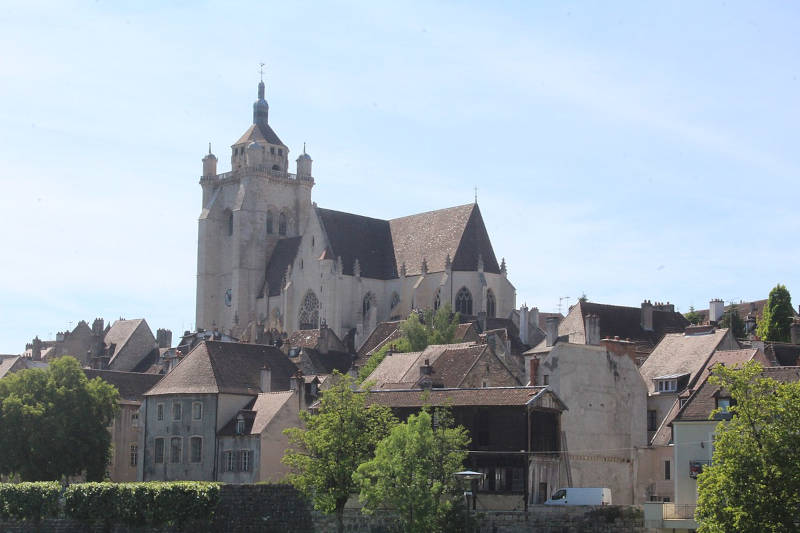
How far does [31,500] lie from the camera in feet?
221

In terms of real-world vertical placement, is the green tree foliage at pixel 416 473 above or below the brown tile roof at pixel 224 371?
below

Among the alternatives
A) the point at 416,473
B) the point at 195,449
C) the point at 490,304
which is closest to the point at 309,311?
the point at 490,304

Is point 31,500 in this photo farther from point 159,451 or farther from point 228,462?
point 228,462

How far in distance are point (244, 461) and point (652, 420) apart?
20.5 metres

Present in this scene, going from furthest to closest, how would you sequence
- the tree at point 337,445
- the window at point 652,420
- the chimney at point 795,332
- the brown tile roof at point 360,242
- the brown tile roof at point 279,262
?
the brown tile roof at point 279,262 → the brown tile roof at point 360,242 → the chimney at point 795,332 → the window at point 652,420 → the tree at point 337,445

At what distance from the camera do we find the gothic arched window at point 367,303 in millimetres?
127000

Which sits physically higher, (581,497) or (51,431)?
(51,431)

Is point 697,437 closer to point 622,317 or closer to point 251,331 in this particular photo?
point 622,317

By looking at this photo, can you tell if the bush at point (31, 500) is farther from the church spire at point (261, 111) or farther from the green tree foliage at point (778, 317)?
the church spire at point (261, 111)

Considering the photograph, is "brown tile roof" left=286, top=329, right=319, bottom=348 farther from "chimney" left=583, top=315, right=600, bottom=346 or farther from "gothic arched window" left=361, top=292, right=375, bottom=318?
"chimney" left=583, top=315, right=600, bottom=346

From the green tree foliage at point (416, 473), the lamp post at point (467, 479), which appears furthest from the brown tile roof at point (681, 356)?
the green tree foliage at point (416, 473)

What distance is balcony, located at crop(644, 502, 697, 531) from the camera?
5041 centimetres

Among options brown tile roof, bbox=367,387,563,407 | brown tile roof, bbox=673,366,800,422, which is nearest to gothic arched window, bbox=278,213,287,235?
brown tile roof, bbox=367,387,563,407

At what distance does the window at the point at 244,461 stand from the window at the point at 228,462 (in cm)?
52
